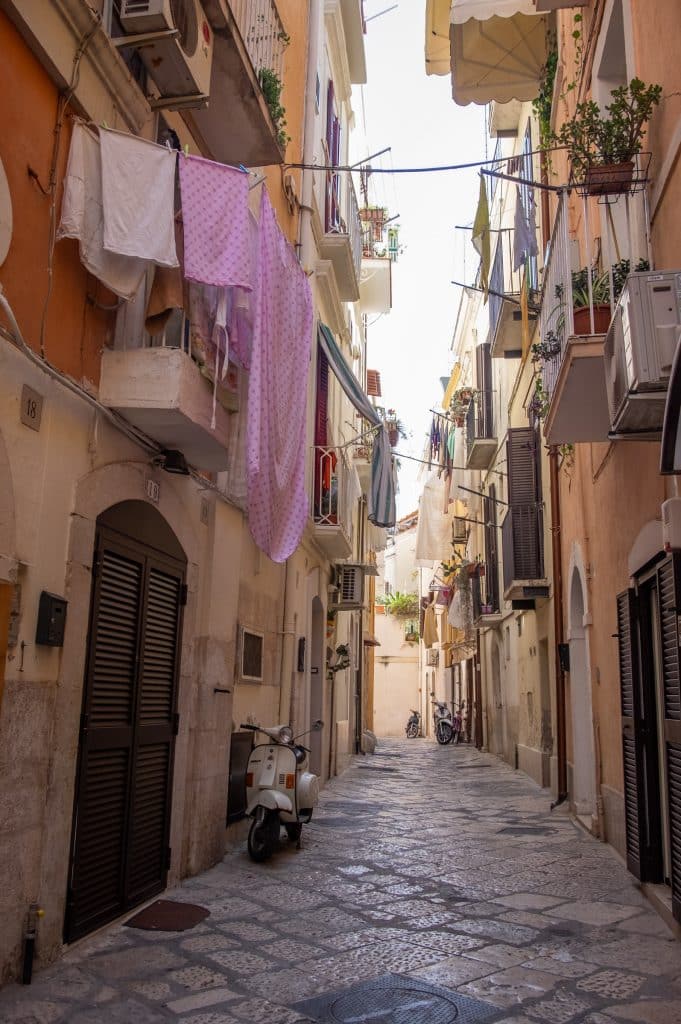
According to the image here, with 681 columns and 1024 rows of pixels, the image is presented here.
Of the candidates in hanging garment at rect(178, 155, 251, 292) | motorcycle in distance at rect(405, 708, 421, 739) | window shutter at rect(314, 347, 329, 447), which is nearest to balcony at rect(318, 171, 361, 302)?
window shutter at rect(314, 347, 329, 447)

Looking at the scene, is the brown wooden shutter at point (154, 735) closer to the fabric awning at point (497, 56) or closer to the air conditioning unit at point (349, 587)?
the fabric awning at point (497, 56)

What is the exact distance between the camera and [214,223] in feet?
18.0

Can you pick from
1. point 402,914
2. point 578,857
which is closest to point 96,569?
point 402,914

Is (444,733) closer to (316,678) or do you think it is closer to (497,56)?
(316,678)

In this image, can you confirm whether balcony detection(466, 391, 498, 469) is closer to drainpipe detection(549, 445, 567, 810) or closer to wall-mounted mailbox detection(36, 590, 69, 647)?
drainpipe detection(549, 445, 567, 810)

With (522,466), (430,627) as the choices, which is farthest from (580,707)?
(430,627)

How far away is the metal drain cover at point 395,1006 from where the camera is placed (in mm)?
3916

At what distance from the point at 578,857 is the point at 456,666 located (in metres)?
24.1

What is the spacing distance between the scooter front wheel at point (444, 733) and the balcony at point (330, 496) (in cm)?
1501

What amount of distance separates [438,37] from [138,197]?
954cm

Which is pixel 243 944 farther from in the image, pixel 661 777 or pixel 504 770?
Result: pixel 504 770

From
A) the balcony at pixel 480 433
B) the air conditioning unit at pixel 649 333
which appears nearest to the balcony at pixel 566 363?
the air conditioning unit at pixel 649 333

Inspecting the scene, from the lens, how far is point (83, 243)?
4.80m

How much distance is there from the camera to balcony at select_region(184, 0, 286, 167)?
646 centimetres
